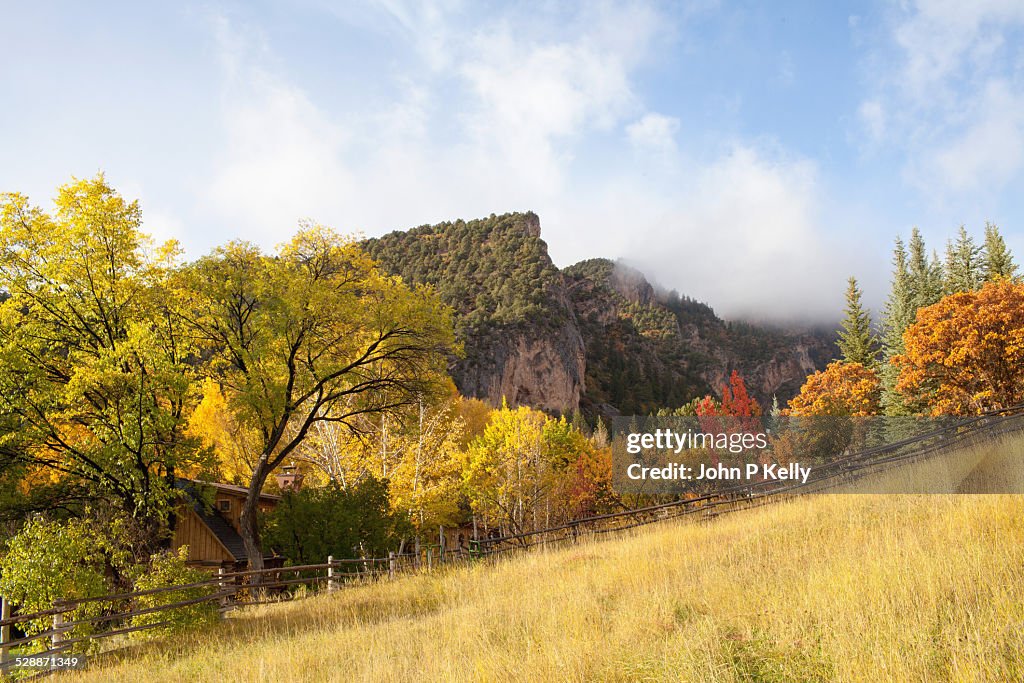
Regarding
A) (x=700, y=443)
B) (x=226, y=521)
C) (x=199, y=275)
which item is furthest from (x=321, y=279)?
(x=700, y=443)

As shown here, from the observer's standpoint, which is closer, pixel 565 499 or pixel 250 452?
pixel 250 452

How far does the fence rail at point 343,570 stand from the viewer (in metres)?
11.8

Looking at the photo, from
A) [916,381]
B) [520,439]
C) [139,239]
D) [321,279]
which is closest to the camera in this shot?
[139,239]

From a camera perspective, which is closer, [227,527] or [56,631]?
[56,631]

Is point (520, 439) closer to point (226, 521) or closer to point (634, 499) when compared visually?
point (634, 499)

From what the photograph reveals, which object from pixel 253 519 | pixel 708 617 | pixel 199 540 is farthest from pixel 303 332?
pixel 708 617

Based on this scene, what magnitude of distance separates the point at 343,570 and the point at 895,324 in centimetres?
3955

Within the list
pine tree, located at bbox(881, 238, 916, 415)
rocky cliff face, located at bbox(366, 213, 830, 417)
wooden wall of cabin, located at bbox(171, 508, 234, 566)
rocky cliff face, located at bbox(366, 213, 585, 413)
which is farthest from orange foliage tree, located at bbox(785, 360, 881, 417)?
rocky cliff face, located at bbox(366, 213, 585, 413)

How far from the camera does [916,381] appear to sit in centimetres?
3297

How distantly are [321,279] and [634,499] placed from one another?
31675mm

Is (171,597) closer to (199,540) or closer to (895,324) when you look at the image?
(199,540)

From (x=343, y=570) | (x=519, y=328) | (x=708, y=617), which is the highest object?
(x=519, y=328)

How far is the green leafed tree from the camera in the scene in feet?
64.0

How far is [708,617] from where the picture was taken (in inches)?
268
